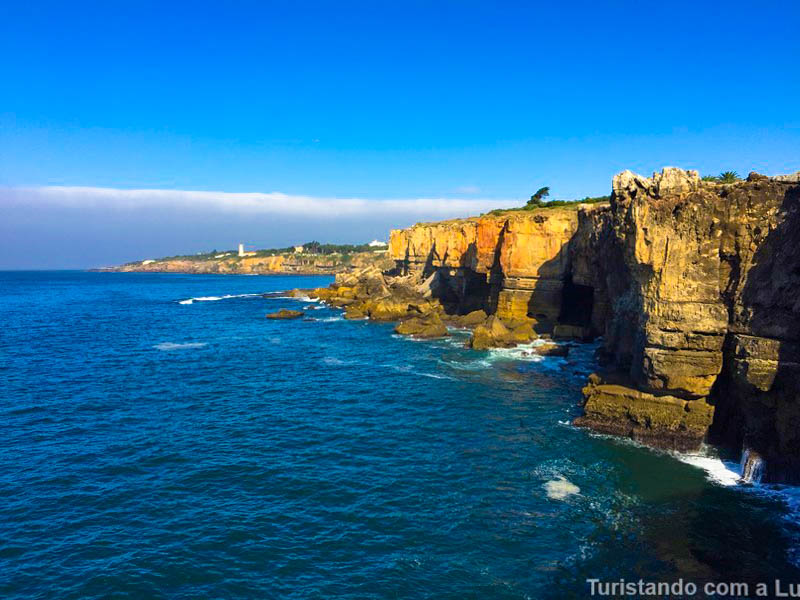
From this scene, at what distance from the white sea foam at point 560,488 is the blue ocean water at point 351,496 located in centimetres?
10

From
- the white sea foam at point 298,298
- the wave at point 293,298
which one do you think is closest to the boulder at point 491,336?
the wave at point 293,298

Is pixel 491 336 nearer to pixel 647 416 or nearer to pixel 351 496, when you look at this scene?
pixel 647 416

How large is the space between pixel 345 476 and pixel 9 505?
523 inches

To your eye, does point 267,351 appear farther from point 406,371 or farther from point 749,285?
point 749,285

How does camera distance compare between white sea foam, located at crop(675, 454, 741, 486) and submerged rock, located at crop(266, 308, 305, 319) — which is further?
submerged rock, located at crop(266, 308, 305, 319)

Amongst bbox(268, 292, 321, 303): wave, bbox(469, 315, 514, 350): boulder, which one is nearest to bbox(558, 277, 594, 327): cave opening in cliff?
bbox(469, 315, 514, 350): boulder

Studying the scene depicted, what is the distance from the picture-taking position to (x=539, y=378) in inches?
1437

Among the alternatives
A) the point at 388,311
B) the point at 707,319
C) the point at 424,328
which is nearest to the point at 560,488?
the point at 707,319

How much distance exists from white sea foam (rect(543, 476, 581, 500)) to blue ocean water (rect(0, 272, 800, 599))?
105 millimetres

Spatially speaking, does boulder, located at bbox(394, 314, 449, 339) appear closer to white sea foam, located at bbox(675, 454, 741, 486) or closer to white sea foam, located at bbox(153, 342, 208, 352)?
white sea foam, located at bbox(153, 342, 208, 352)

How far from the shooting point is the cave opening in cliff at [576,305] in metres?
55.8

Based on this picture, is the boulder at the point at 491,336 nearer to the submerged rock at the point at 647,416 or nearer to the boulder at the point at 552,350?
the boulder at the point at 552,350

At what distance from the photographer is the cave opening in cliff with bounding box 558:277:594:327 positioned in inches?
2197

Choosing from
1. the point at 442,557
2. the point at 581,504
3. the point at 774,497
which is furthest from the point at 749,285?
the point at 442,557
